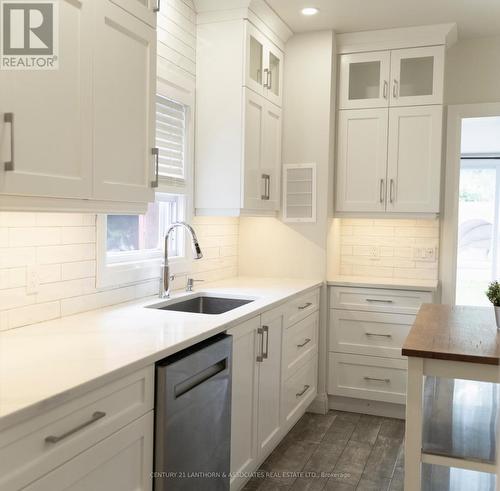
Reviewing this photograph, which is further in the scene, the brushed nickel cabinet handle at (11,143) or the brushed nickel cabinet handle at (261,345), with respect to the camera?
the brushed nickel cabinet handle at (261,345)

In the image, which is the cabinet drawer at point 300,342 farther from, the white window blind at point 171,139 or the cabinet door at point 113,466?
the cabinet door at point 113,466

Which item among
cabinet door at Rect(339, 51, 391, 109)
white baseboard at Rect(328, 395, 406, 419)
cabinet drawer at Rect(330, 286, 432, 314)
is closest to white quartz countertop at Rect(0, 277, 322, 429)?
cabinet drawer at Rect(330, 286, 432, 314)

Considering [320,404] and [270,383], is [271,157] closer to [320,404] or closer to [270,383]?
[270,383]

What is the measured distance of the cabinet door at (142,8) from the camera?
2.16 meters

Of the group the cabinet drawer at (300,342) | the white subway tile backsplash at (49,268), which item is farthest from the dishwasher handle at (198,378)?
the cabinet drawer at (300,342)

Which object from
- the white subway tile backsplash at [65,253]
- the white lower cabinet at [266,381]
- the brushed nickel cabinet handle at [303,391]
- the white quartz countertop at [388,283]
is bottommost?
the brushed nickel cabinet handle at [303,391]

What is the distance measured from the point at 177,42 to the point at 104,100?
50.5 inches

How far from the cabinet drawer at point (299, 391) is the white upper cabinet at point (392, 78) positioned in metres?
1.93

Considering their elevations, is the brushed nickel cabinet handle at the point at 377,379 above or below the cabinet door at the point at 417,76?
below

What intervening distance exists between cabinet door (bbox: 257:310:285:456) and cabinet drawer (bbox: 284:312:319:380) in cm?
15

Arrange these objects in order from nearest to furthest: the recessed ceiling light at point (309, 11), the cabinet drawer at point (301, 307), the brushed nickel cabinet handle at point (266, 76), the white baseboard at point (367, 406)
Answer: the cabinet drawer at point (301, 307) → the recessed ceiling light at point (309, 11) → the brushed nickel cabinet handle at point (266, 76) → the white baseboard at point (367, 406)

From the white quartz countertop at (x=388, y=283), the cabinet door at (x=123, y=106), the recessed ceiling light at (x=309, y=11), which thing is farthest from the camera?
the white quartz countertop at (x=388, y=283)

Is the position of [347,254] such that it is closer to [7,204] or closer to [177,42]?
[177,42]

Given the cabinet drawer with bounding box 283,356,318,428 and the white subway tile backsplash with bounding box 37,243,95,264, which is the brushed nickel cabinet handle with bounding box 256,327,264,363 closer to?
the cabinet drawer with bounding box 283,356,318,428
